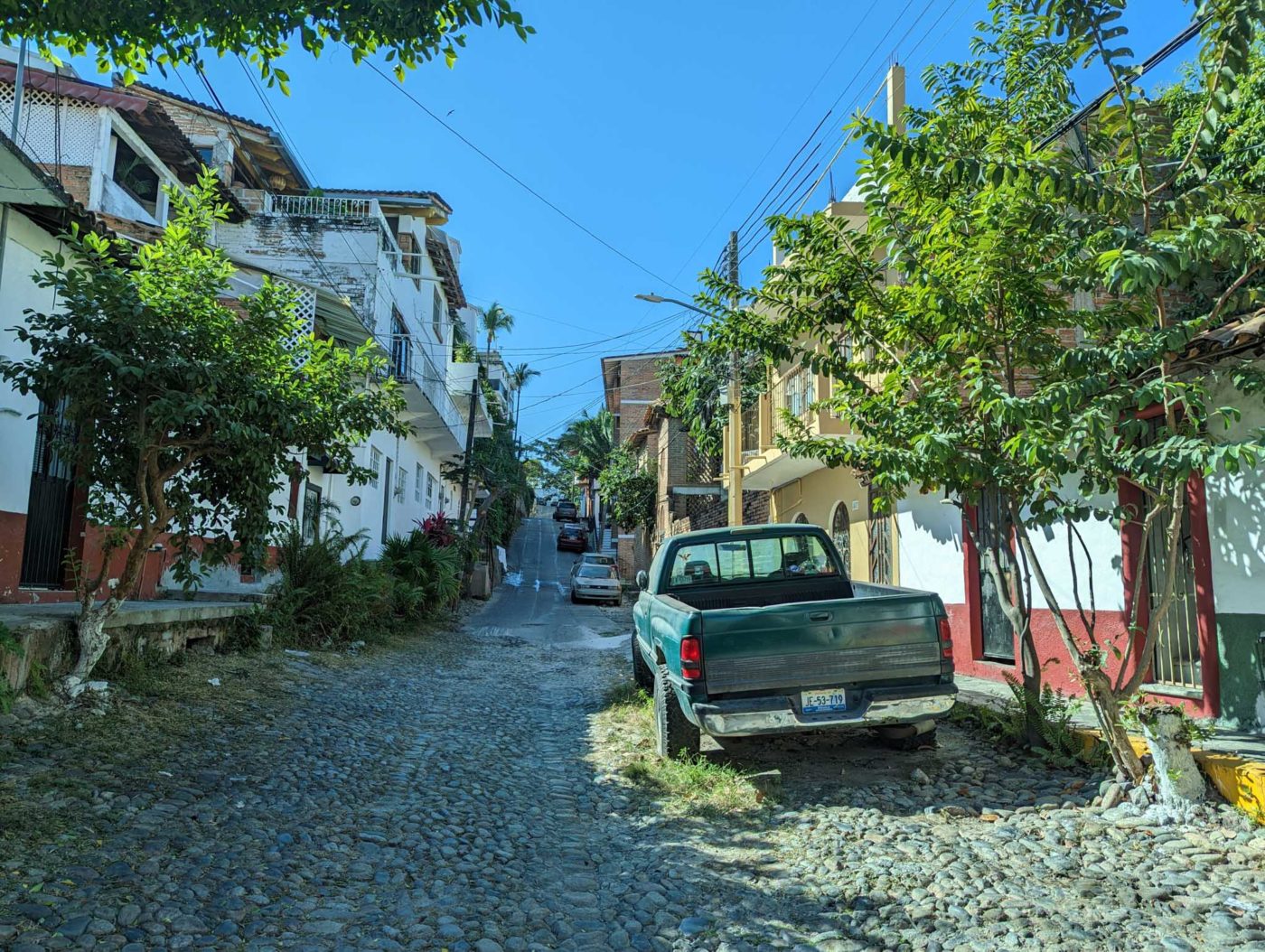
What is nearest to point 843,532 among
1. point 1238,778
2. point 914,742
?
point 914,742

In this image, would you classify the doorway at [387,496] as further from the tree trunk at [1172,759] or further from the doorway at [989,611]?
the tree trunk at [1172,759]

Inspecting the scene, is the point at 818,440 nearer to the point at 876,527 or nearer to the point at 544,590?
the point at 876,527

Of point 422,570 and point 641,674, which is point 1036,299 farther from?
point 422,570

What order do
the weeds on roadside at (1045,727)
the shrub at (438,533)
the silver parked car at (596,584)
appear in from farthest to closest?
the silver parked car at (596,584)
the shrub at (438,533)
the weeds on roadside at (1045,727)

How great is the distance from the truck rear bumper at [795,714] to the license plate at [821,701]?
0.11ft

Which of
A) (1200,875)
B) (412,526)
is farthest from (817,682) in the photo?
(412,526)

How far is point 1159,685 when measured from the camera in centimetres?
753

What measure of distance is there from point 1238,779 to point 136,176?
1840cm

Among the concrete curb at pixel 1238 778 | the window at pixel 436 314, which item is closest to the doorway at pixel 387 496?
the window at pixel 436 314

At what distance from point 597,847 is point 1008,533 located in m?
4.24

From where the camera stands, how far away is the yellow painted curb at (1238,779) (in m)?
4.59

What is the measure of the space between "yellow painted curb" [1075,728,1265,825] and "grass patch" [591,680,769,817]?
261 cm

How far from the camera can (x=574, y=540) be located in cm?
4591

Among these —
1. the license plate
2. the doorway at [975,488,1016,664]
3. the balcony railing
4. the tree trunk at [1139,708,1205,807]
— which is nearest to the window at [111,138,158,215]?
the balcony railing
